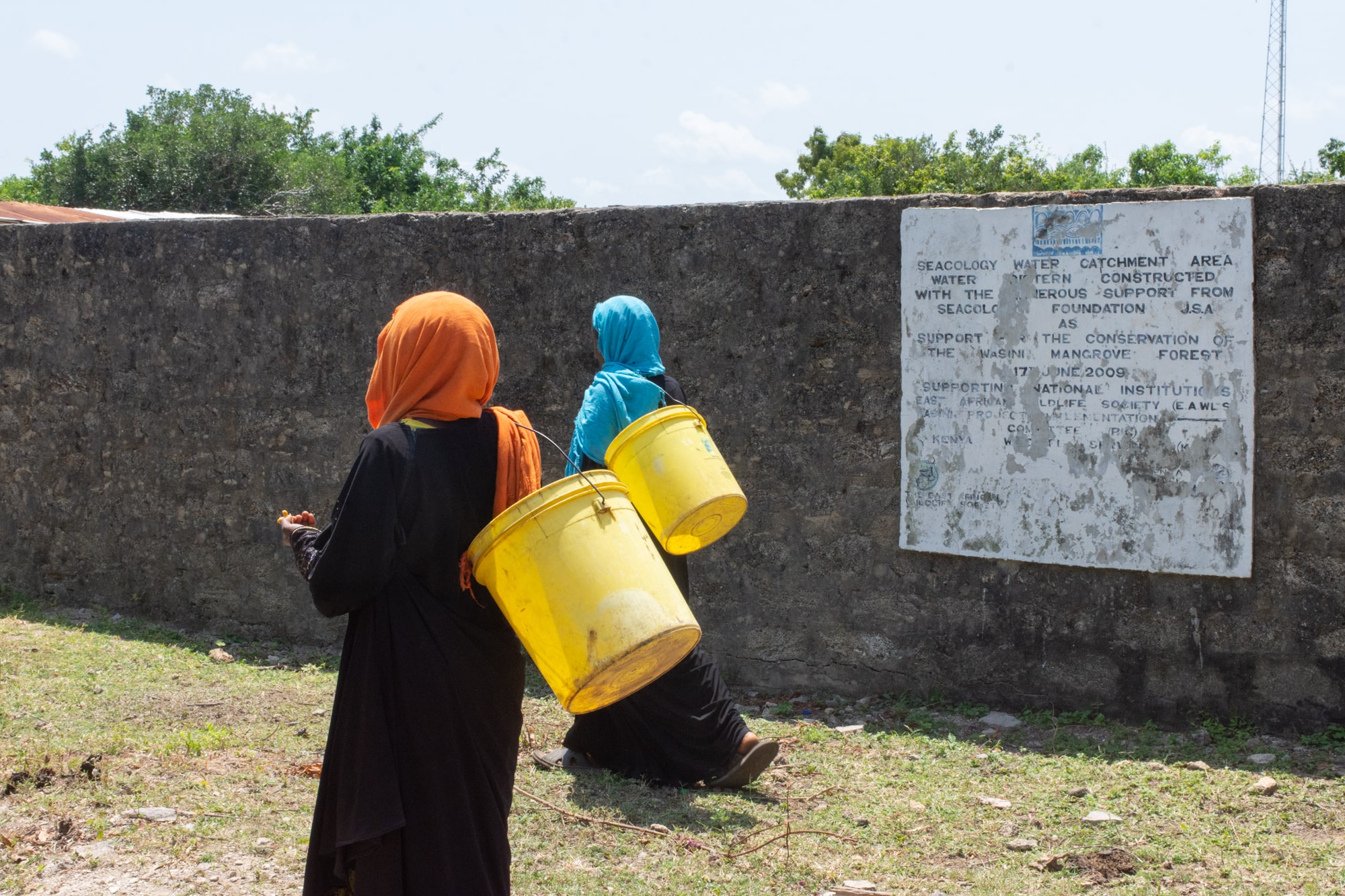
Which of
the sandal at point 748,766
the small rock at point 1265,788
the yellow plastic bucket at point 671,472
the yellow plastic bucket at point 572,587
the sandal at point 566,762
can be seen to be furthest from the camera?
the sandal at point 566,762

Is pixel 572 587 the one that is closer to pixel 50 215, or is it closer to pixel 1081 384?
pixel 1081 384

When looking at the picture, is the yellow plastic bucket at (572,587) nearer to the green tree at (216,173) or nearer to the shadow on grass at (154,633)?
the shadow on grass at (154,633)

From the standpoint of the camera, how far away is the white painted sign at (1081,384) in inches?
149

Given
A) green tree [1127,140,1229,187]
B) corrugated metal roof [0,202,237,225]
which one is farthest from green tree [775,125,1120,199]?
corrugated metal roof [0,202,237,225]

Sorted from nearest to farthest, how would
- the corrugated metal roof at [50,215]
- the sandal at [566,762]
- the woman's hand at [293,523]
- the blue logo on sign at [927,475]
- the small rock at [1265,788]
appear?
the woman's hand at [293,523]
the small rock at [1265,788]
the sandal at [566,762]
the blue logo on sign at [927,475]
the corrugated metal roof at [50,215]

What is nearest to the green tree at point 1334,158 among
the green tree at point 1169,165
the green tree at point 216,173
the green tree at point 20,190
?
the green tree at point 1169,165

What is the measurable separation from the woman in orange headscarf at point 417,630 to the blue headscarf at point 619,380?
1151 millimetres

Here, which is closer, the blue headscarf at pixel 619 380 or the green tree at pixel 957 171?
the blue headscarf at pixel 619 380

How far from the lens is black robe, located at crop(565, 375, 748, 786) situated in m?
3.53

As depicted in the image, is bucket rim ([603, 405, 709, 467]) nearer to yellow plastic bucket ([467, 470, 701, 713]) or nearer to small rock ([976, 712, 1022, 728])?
yellow plastic bucket ([467, 470, 701, 713])

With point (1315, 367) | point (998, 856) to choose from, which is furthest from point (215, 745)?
point (1315, 367)

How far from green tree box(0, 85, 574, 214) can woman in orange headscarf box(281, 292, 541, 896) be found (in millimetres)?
14351

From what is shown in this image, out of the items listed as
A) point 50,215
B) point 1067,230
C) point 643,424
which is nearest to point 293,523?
point 643,424

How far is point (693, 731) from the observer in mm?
3527
